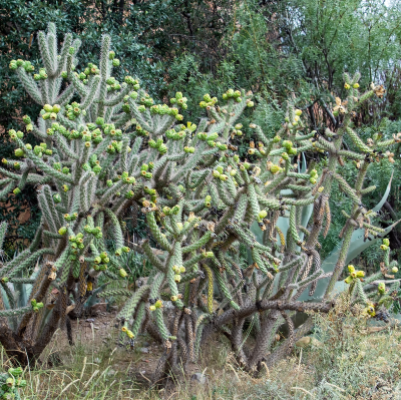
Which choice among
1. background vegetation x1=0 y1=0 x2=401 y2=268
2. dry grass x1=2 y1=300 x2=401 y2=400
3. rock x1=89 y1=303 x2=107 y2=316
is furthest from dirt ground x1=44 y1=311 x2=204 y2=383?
background vegetation x1=0 y1=0 x2=401 y2=268

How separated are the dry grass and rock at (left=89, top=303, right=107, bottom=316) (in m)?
0.89

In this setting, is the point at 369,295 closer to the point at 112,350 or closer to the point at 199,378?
the point at 199,378

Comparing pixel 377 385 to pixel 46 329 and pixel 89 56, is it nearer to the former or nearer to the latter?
pixel 46 329

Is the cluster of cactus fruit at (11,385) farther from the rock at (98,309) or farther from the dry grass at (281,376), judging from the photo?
the rock at (98,309)

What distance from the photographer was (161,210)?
3.33 meters

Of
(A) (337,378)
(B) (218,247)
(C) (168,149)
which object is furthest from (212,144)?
(A) (337,378)

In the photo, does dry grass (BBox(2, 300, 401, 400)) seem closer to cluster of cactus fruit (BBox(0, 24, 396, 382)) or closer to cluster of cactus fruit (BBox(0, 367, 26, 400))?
cluster of cactus fruit (BBox(0, 24, 396, 382))

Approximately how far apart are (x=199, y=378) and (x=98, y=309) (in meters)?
1.65

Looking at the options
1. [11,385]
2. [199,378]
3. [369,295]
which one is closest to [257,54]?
[369,295]

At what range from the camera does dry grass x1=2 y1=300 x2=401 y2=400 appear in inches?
111

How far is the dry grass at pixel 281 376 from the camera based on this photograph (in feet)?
9.29

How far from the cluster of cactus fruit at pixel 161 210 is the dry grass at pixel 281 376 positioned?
195mm

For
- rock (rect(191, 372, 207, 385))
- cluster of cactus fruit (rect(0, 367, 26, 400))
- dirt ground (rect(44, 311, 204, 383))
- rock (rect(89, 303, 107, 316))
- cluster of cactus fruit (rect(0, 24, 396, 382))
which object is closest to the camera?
cluster of cactus fruit (rect(0, 367, 26, 400))

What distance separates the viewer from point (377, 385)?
2.88m
